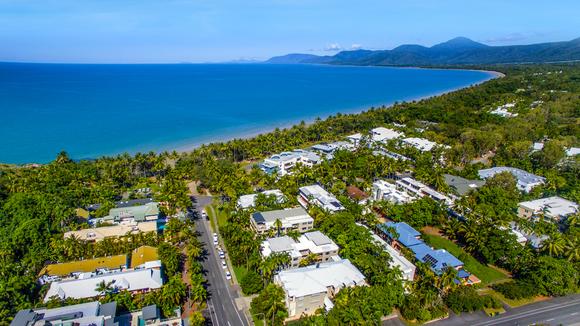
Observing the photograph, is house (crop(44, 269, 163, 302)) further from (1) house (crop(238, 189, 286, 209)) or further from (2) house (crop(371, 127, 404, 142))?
(2) house (crop(371, 127, 404, 142))

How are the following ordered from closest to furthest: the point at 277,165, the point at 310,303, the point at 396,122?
the point at 310,303 < the point at 277,165 < the point at 396,122

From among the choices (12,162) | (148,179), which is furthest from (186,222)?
(12,162)

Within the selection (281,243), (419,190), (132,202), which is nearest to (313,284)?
(281,243)

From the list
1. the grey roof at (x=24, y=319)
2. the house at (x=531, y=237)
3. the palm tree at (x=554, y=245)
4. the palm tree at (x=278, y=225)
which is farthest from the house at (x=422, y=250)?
the grey roof at (x=24, y=319)

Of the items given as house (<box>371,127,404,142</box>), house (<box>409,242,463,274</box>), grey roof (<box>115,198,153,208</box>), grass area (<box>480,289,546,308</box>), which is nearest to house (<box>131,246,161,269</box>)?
grey roof (<box>115,198,153,208</box>)

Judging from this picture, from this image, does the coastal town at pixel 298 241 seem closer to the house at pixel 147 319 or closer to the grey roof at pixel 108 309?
the house at pixel 147 319

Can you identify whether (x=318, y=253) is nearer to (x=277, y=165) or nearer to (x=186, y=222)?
(x=186, y=222)
